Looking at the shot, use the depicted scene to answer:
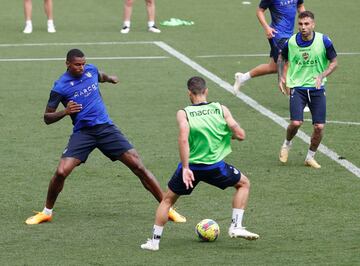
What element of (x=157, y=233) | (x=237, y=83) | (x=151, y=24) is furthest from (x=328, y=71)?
(x=151, y=24)

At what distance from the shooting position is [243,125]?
18.5 m

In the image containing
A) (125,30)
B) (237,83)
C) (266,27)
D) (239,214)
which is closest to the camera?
(239,214)

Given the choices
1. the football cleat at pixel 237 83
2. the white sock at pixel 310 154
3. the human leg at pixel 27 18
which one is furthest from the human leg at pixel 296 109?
the human leg at pixel 27 18

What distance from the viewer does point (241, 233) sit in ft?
37.7

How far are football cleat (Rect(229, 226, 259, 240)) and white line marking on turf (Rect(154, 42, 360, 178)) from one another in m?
3.86

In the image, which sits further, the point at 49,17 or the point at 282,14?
the point at 49,17

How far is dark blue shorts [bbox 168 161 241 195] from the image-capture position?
11562 millimetres

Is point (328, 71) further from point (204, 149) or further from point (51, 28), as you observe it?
point (51, 28)

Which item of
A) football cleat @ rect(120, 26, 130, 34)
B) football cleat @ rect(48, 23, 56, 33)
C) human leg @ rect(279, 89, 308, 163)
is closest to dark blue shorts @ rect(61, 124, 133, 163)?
human leg @ rect(279, 89, 308, 163)

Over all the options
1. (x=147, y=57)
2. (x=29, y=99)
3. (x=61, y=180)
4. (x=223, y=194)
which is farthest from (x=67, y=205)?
(x=147, y=57)

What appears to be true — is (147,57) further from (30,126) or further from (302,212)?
(302,212)

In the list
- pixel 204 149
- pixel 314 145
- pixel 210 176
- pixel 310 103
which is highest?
pixel 204 149

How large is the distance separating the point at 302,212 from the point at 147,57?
1276 centimetres

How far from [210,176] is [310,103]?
444 cm
